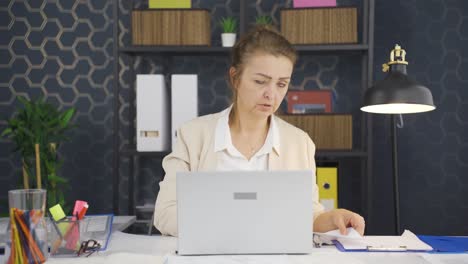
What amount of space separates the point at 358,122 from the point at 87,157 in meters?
1.53

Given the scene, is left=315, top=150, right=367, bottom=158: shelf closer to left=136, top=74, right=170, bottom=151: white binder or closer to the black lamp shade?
the black lamp shade

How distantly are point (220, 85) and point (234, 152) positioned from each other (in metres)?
1.13

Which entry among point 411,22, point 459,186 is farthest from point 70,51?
point 459,186

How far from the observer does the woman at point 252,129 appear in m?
1.81

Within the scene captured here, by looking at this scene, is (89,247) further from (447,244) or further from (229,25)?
(229,25)

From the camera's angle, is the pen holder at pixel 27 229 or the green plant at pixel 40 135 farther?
the green plant at pixel 40 135

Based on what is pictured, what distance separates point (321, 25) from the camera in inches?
102

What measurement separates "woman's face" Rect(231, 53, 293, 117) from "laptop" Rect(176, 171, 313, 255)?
1.88 feet

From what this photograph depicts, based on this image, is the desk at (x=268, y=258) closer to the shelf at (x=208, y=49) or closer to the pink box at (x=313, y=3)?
the shelf at (x=208, y=49)

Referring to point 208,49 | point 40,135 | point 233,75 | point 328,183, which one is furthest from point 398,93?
point 40,135

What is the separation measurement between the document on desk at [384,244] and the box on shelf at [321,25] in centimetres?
129

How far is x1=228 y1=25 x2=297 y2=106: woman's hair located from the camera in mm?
1838

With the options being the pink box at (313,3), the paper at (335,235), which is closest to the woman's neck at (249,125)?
the paper at (335,235)

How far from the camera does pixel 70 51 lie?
9.75 ft
